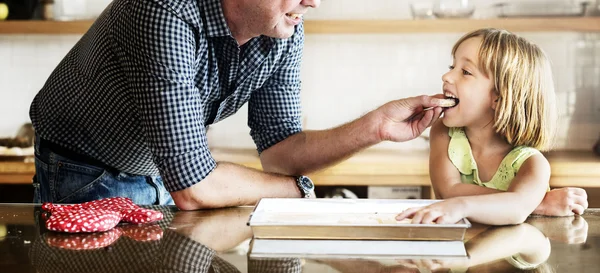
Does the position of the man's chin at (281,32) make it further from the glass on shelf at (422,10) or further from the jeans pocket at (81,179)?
the glass on shelf at (422,10)

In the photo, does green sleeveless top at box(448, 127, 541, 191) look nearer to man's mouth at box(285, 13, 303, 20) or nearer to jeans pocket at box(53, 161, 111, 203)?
man's mouth at box(285, 13, 303, 20)

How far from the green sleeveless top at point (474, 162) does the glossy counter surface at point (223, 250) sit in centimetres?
22

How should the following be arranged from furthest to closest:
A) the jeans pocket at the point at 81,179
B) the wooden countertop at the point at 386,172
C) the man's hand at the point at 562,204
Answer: the wooden countertop at the point at 386,172, the jeans pocket at the point at 81,179, the man's hand at the point at 562,204

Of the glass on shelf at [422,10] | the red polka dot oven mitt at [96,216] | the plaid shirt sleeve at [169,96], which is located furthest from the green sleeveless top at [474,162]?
the glass on shelf at [422,10]

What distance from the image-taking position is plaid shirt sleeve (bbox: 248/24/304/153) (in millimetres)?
2240

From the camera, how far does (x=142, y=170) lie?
2197mm

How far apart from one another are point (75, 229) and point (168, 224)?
19 centimetres

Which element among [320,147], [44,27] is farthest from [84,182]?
[44,27]

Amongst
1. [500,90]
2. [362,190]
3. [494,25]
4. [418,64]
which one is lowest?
[362,190]

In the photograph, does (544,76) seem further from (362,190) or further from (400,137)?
(362,190)

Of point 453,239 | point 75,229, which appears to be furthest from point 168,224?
point 453,239

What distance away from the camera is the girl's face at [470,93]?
1960mm

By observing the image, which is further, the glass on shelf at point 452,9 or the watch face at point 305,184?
the glass on shelf at point 452,9

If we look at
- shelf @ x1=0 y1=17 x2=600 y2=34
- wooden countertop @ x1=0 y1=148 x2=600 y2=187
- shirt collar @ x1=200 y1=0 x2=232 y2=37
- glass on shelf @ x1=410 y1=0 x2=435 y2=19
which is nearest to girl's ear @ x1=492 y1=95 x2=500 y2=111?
shirt collar @ x1=200 y1=0 x2=232 y2=37
